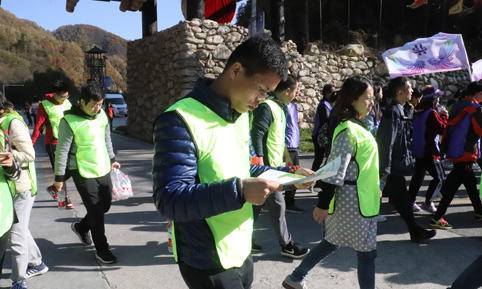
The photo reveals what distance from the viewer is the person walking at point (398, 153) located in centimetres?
432

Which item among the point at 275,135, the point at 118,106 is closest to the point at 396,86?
the point at 275,135

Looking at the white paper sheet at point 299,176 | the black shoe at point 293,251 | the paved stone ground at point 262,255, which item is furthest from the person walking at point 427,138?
the white paper sheet at point 299,176

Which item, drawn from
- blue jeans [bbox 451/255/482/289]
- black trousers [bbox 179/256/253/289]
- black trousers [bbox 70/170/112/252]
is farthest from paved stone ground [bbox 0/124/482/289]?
black trousers [bbox 179/256/253/289]

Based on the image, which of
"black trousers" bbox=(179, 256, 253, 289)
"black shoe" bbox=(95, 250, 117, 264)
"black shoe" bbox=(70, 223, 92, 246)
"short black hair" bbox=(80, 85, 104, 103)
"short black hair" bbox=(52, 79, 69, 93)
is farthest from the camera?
"short black hair" bbox=(52, 79, 69, 93)

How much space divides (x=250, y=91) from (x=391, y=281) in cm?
280

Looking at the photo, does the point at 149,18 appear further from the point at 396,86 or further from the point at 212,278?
the point at 212,278

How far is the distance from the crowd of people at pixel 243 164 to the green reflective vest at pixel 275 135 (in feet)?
0.04

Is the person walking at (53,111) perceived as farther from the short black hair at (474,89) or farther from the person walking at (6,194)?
the short black hair at (474,89)

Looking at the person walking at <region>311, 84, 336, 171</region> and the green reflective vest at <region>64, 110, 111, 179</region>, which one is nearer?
the green reflective vest at <region>64, 110, 111, 179</region>

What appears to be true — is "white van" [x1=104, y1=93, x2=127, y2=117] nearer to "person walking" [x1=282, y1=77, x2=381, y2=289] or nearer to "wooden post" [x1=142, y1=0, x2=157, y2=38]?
"wooden post" [x1=142, y1=0, x2=157, y2=38]

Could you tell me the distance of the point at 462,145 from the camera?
5.21m

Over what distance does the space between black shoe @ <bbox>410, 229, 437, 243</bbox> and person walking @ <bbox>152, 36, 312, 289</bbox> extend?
337 centimetres

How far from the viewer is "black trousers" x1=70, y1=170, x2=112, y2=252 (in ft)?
13.8

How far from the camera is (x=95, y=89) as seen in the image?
4.14 meters
